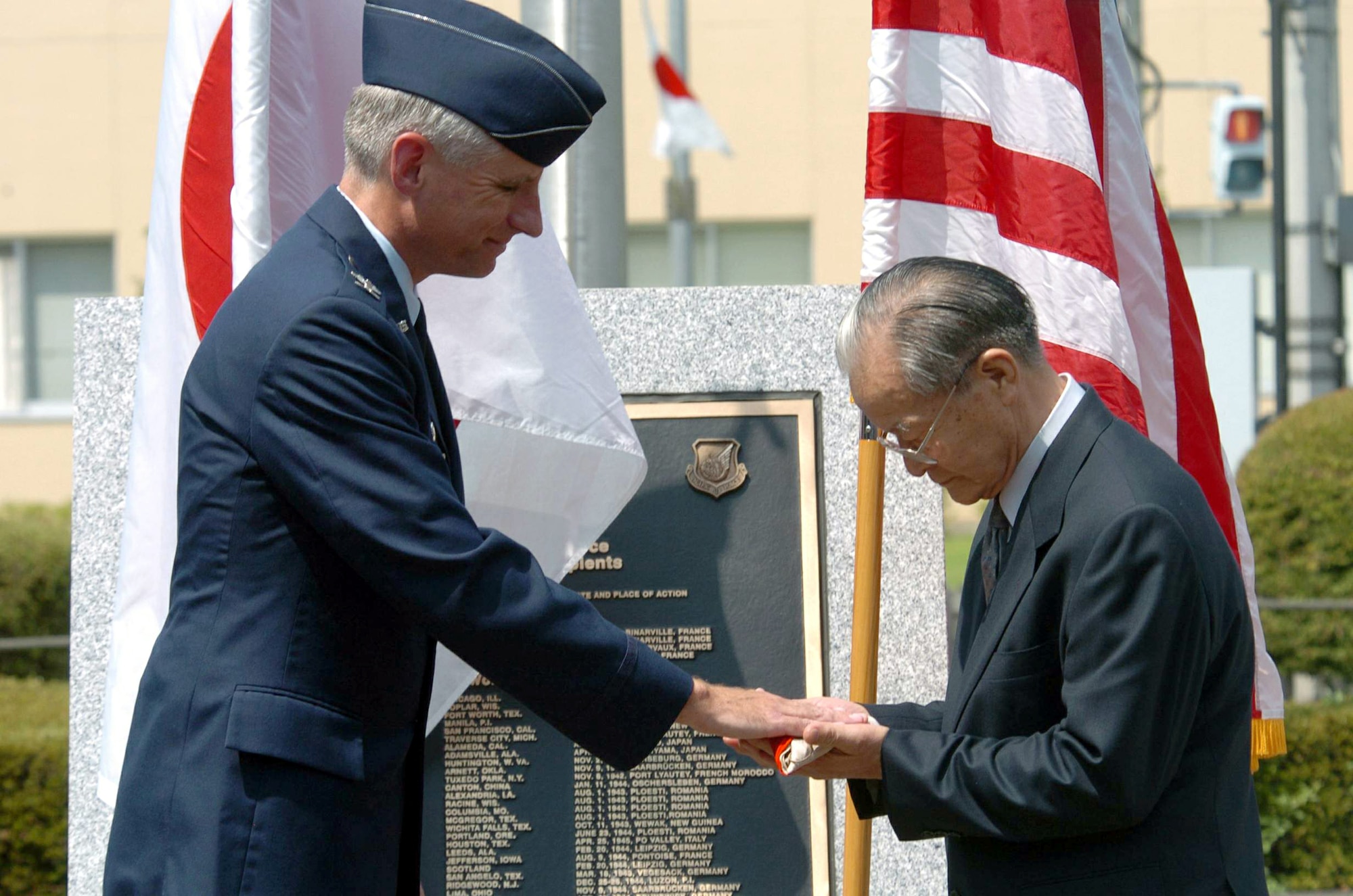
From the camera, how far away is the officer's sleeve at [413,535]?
85.6 inches

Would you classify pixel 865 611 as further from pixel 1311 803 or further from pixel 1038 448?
pixel 1311 803

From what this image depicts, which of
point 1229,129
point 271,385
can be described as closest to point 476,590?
point 271,385

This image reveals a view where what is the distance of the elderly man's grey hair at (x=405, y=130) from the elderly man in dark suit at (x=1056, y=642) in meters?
0.64

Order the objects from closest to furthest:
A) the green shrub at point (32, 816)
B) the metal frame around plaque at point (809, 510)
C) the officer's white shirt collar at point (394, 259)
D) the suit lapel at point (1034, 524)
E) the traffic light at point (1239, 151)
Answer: the suit lapel at point (1034, 524) < the officer's white shirt collar at point (394, 259) < the metal frame around plaque at point (809, 510) < the green shrub at point (32, 816) < the traffic light at point (1239, 151)

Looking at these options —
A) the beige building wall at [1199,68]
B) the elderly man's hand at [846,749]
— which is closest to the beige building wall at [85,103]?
the beige building wall at [1199,68]

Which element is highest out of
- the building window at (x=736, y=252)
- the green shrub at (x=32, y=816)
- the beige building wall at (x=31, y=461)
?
the building window at (x=736, y=252)

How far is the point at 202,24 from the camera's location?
3.57 metres

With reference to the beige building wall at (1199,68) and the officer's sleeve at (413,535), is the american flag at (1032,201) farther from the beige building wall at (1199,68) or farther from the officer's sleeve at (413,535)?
the beige building wall at (1199,68)

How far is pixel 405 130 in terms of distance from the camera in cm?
235

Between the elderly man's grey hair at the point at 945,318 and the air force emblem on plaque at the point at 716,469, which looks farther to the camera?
the air force emblem on plaque at the point at 716,469

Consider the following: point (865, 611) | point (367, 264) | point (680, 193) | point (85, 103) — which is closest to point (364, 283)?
point (367, 264)

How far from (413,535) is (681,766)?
1.69m

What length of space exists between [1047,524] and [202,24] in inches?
93.3

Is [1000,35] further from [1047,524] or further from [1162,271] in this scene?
[1047,524]
